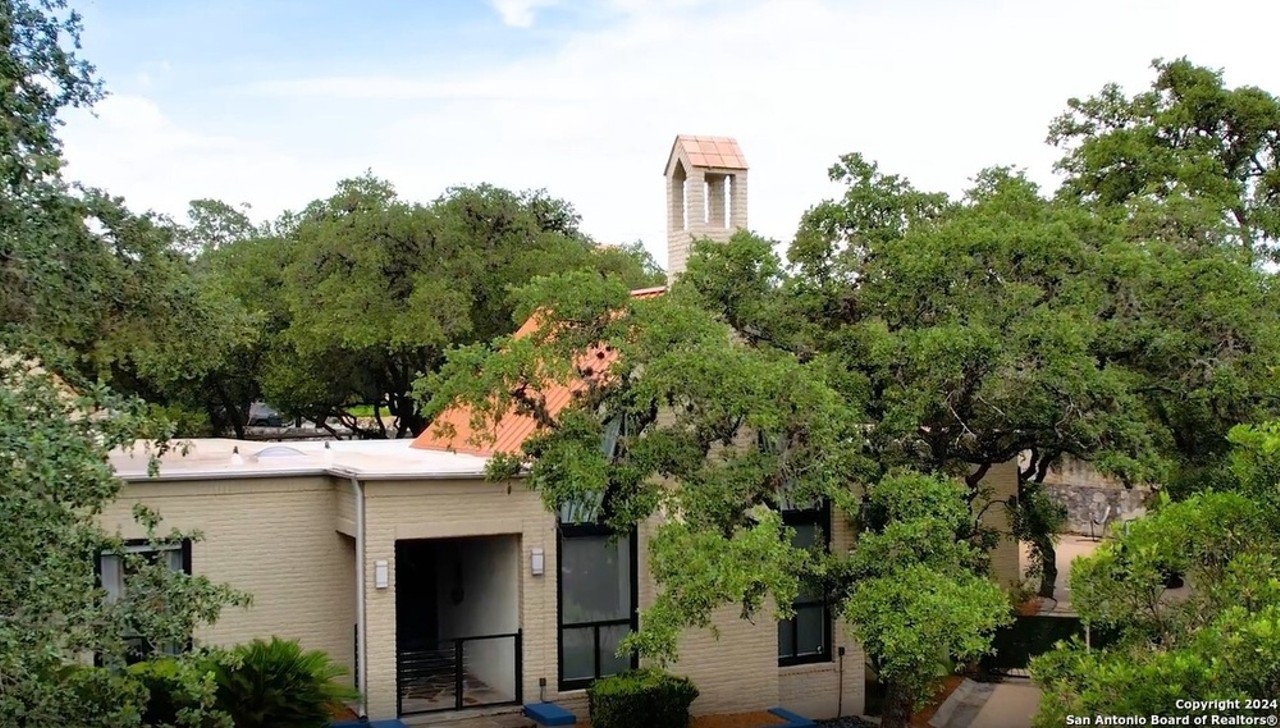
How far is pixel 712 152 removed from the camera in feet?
A: 63.7

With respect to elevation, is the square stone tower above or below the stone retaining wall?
above

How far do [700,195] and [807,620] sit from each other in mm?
6199

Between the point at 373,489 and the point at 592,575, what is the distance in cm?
318

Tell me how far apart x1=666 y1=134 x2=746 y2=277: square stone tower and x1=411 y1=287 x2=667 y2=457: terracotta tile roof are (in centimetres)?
86

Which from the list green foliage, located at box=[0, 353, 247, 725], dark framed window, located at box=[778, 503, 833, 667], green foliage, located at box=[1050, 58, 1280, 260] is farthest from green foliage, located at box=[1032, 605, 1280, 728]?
green foliage, located at box=[1050, 58, 1280, 260]

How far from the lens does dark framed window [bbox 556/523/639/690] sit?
1725 cm

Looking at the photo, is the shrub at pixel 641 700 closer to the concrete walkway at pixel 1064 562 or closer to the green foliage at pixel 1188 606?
the green foliage at pixel 1188 606

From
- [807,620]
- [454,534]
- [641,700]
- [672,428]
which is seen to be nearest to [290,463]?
[454,534]

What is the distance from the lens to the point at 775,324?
1586cm

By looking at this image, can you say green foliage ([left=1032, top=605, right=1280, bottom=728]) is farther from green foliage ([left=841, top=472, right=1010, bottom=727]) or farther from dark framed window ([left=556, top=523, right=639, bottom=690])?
dark framed window ([left=556, top=523, right=639, bottom=690])

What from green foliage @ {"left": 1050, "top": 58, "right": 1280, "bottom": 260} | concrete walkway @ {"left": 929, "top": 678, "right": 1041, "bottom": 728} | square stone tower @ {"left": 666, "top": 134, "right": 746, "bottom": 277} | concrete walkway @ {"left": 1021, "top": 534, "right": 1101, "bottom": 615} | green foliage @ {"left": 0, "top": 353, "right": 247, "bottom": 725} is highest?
green foliage @ {"left": 1050, "top": 58, "right": 1280, "bottom": 260}

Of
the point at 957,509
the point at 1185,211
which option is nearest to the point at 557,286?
the point at 957,509

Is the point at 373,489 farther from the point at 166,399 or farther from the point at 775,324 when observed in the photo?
the point at 166,399

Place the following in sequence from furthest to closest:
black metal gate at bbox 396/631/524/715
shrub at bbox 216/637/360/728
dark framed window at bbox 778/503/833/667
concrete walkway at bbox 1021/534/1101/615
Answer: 1. concrete walkway at bbox 1021/534/1101/615
2. dark framed window at bbox 778/503/833/667
3. black metal gate at bbox 396/631/524/715
4. shrub at bbox 216/637/360/728
